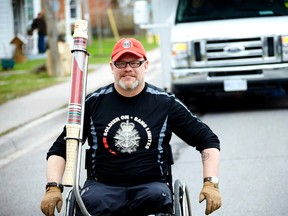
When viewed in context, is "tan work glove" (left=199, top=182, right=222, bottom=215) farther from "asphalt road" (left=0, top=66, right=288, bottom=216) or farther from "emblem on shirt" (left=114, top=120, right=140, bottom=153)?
"asphalt road" (left=0, top=66, right=288, bottom=216)

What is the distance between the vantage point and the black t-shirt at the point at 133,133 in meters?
4.97

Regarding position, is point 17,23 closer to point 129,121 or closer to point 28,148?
point 28,148

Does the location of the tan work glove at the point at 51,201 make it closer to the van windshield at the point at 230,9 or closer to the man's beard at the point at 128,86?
the man's beard at the point at 128,86

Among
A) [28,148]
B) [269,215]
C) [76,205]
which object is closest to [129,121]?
[76,205]

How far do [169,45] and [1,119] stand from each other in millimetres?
3176

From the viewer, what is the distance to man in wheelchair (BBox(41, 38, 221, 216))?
15.8ft

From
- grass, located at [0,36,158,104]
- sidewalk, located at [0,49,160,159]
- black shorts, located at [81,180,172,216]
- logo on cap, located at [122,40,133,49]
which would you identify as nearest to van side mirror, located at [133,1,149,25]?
sidewalk, located at [0,49,160,159]

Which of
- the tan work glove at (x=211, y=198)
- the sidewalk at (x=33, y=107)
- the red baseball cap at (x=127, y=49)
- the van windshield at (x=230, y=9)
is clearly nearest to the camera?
the tan work glove at (x=211, y=198)

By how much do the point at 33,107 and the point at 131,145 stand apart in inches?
428

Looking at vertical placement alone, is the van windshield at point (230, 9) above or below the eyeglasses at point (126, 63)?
above

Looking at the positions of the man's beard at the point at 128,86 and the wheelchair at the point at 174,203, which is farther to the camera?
the man's beard at the point at 128,86

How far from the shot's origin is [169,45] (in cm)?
1498

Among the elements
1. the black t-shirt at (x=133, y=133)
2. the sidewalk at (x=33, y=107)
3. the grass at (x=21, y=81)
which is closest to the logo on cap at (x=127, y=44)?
the black t-shirt at (x=133, y=133)

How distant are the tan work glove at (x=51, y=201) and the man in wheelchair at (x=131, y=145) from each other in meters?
0.03
